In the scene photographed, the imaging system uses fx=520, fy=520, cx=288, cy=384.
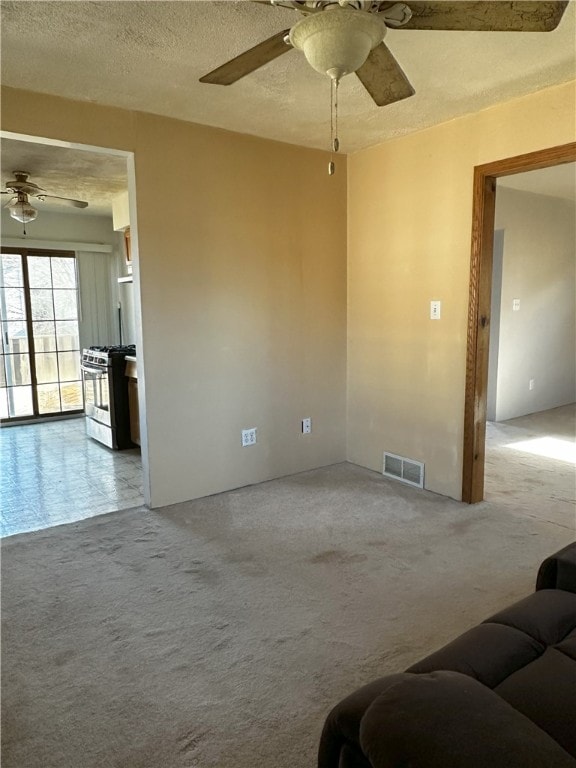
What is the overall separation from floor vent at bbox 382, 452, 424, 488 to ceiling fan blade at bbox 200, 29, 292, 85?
2769 mm

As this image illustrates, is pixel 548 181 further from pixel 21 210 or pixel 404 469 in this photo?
pixel 21 210

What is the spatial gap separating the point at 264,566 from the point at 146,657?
2.67ft

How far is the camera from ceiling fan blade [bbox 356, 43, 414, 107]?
6.18ft

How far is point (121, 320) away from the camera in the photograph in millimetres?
6770

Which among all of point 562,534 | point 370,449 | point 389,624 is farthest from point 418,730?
point 370,449

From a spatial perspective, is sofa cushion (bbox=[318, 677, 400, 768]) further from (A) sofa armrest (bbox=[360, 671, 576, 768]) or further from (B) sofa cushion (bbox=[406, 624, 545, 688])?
(B) sofa cushion (bbox=[406, 624, 545, 688])

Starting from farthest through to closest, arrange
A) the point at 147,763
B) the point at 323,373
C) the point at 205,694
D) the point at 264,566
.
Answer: the point at 323,373
the point at 264,566
the point at 205,694
the point at 147,763

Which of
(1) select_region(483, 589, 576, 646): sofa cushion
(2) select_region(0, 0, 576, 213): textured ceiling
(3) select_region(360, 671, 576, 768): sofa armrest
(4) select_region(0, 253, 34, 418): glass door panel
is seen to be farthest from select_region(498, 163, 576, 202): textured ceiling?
(4) select_region(0, 253, 34, 418): glass door panel

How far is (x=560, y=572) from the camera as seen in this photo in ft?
5.47

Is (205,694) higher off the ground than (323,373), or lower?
lower

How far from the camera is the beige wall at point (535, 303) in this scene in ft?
19.1

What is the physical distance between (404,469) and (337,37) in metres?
2.98

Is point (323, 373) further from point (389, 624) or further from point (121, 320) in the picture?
point (121, 320)

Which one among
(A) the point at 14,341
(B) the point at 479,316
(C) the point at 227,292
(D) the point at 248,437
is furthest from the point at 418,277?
(A) the point at 14,341
